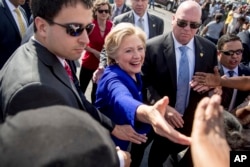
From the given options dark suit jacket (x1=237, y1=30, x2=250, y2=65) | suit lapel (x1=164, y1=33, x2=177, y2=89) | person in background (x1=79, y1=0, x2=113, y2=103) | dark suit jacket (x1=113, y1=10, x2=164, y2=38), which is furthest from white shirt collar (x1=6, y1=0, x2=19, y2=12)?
dark suit jacket (x1=237, y1=30, x2=250, y2=65)

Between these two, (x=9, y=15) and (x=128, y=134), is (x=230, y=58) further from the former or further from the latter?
(x=9, y=15)

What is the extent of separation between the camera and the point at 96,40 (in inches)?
169

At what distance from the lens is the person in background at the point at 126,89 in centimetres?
185

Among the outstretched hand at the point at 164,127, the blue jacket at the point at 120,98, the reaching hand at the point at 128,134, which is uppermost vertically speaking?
the outstretched hand at the point at 164,127

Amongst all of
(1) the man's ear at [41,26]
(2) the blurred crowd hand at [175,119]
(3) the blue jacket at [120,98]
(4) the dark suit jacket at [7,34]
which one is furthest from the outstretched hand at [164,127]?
(4) the dark suit jacket at [7,34]

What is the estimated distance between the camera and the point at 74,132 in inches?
30.5

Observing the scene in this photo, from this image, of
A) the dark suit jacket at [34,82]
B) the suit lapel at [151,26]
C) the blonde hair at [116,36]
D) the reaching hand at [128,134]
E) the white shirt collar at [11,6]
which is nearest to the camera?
the dark suit jacket at [34,82]

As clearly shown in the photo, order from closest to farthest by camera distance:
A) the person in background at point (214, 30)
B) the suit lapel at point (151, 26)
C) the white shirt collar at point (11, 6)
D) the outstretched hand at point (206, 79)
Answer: the outstretched hand at point (206, 79), the white shirt collar at point (11, 6), the suit lapel at point (151, 26), the person in background at point (214, 30)

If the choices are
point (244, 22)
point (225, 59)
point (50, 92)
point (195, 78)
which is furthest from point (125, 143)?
point (244, 22)

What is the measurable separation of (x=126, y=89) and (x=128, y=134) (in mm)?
332

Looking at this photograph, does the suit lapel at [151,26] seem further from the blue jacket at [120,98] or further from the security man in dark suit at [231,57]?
the blue jacket at [120,98]

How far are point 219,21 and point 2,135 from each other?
859cm

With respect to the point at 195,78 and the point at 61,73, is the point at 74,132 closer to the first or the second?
the point at 61,73

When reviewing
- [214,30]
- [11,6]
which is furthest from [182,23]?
[214,30]
